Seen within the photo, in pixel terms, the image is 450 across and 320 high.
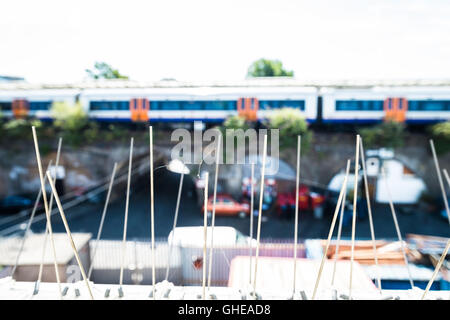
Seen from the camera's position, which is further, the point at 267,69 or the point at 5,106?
the point at 267,69

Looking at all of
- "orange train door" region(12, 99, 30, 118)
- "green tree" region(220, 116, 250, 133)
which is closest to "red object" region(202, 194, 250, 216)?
"green tree" region(220, 116, 250, 133)

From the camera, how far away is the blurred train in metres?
5.44

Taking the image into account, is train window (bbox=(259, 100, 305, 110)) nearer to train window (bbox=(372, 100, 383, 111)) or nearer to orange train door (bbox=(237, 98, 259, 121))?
orange train door (bbox=(237, 98, 259, 121))

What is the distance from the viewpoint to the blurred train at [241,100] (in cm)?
544

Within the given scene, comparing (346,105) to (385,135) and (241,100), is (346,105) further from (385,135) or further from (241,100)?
(241,100)

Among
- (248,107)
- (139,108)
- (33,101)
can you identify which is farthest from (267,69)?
(33,101)

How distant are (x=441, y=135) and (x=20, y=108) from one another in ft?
32.6

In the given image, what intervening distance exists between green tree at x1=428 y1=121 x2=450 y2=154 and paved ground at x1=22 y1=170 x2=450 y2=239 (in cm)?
148

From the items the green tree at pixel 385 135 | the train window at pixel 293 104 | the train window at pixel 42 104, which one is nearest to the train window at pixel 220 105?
the train window at pixel 293 104

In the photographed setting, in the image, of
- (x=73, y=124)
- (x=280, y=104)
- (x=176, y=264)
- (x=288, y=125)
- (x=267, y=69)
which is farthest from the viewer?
(x=267, y=69)

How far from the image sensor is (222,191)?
596 cm

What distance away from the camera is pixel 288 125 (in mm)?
5105

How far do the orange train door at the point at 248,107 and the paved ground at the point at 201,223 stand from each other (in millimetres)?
2258
